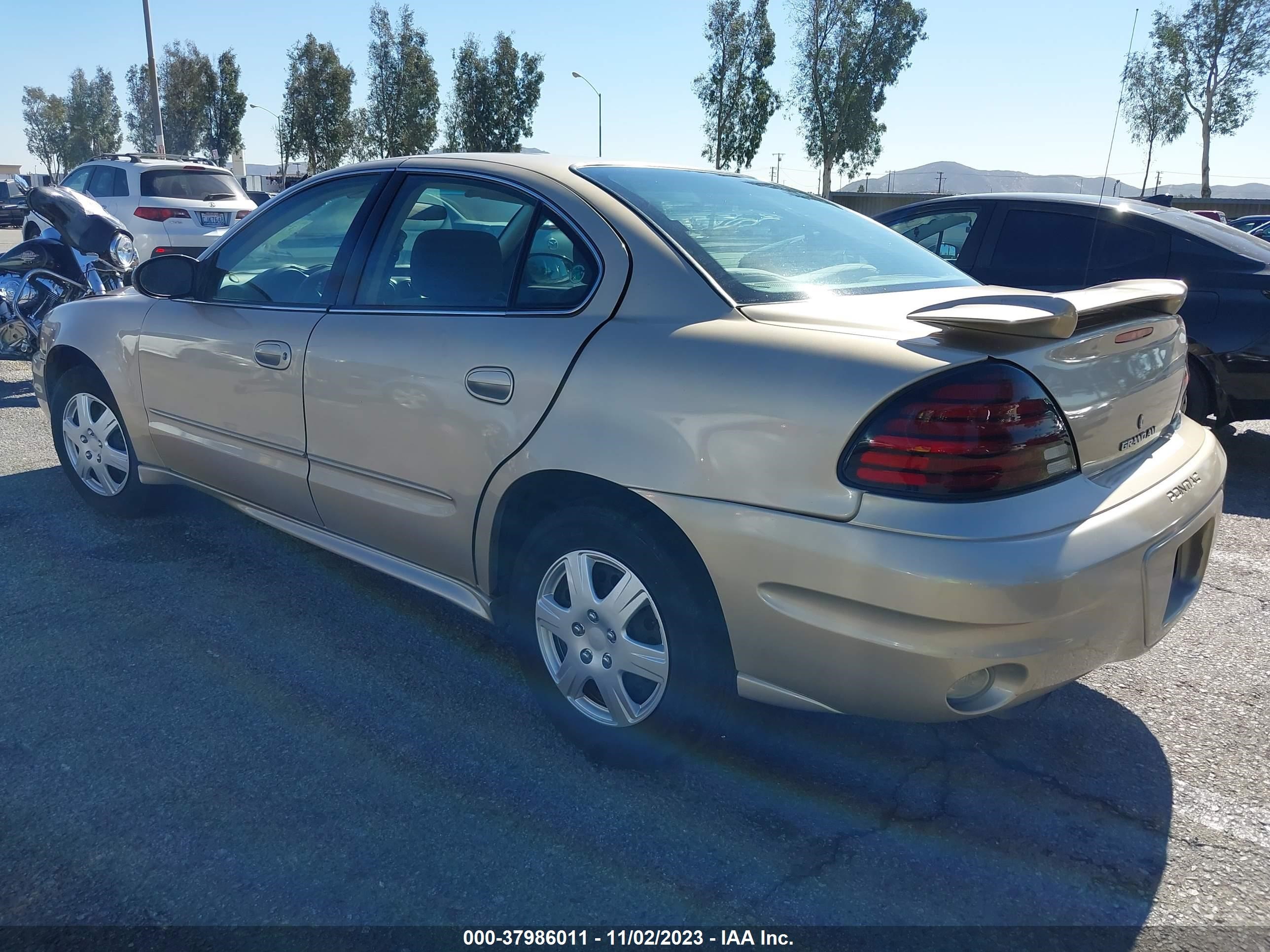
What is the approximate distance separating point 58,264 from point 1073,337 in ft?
25.9

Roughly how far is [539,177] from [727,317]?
877mm

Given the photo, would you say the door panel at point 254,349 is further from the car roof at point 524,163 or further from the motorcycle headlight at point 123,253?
the motorcycle headlight at point 123,253

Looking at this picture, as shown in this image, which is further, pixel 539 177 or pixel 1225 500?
pixel 1225 500

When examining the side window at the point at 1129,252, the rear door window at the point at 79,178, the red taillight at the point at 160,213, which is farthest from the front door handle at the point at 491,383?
the rear door window at the point at 79,178

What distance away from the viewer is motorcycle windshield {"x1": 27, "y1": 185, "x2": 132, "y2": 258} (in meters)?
7.34

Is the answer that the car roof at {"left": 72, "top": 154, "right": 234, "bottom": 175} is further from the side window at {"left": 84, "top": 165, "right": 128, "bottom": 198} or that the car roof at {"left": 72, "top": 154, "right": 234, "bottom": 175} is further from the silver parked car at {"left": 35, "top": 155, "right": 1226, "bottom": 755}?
the silver parked car at {"left": 35, "top": 155, "right": 1226, "bottom": 755}

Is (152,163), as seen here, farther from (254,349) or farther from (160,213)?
(254,349)

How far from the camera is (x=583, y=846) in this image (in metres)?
2.42

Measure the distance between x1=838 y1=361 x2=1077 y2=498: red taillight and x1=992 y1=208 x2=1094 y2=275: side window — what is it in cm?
460

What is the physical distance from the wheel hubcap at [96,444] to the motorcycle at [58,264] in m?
3.24

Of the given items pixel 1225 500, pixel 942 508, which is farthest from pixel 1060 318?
pixel 1225 500

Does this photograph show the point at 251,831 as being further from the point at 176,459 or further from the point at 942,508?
the point at 176,459

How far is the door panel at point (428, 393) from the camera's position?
271 cm

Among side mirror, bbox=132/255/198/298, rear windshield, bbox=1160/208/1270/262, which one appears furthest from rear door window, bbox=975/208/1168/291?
side mirror, bbox=132/255/198/298
